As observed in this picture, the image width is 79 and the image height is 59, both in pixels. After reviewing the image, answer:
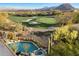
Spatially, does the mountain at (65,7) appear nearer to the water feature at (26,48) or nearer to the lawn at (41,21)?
the lawn at (41,21)

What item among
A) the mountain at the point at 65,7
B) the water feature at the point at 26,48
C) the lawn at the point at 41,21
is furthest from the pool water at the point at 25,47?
the mountain at the point at 65,7

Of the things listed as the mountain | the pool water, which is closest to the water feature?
the pool water

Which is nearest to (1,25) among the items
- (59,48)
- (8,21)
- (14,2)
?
(8,21)

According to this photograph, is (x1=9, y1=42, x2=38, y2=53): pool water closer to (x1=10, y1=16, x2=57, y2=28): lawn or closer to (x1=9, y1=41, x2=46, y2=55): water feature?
(x1=9, y1=41, x2=46, y2=55): water feature

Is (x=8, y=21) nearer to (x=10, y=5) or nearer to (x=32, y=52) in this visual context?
(x=10, y=5)

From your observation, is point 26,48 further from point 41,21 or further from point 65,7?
point 65,7

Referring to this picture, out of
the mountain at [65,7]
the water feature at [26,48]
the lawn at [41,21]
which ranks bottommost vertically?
the water feature at [26,48]

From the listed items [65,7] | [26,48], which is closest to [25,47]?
[26,48]

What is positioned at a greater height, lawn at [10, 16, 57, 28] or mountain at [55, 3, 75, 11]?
mountain at [55, 3, 75, 11]

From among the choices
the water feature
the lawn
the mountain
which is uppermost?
the mountain
